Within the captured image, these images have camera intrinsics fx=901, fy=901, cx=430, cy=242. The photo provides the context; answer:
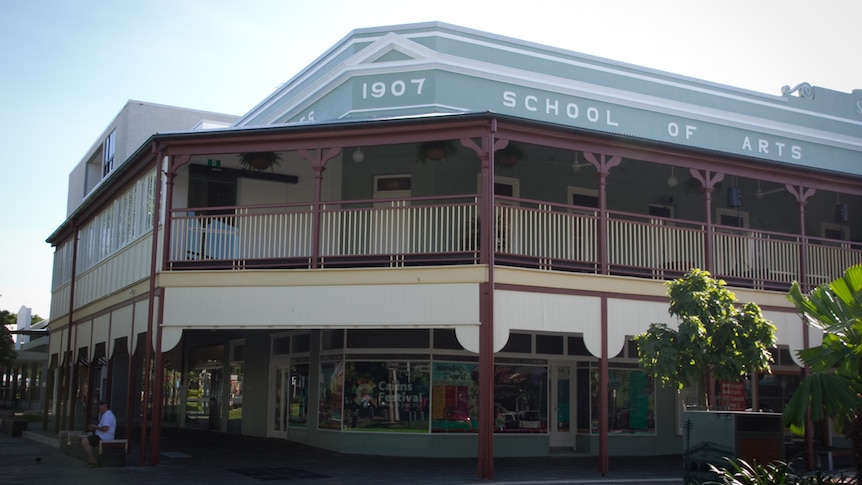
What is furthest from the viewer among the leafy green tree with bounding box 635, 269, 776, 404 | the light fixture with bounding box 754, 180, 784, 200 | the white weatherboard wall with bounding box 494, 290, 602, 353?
the light fixture with bounding box 754, 180, 784, 200

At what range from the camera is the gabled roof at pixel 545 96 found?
20.2m

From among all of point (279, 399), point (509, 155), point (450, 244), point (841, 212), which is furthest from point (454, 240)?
point (841, 212)

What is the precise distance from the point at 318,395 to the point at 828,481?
11873mm

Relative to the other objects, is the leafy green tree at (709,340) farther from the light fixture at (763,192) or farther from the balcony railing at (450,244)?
the light fixture at (763,192)

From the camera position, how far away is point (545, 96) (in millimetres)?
21281

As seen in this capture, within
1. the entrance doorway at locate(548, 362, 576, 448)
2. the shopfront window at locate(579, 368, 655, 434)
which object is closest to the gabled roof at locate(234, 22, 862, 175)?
the shopfront window at locate(579, 368, 655, 434)

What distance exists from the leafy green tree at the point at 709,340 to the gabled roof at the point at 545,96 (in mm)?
6221

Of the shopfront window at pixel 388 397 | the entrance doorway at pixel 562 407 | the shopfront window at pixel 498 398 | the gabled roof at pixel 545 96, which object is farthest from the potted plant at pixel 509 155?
the entrance doorway at pixel 562 407

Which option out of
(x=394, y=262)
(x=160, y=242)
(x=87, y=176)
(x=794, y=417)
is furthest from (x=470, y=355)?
(x=87, y=176)

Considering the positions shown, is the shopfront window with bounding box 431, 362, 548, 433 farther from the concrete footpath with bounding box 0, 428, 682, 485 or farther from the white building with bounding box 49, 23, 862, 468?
the concrete footpath with bounding box 0, 428, 682, 485

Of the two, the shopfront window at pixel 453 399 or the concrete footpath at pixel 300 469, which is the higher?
the shopfront window at pixel 453 399

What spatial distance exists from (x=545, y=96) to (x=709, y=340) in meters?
9.30

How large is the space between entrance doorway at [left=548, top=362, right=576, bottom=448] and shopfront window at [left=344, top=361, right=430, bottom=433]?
10.4ft

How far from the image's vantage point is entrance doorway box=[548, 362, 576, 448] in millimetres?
20031
